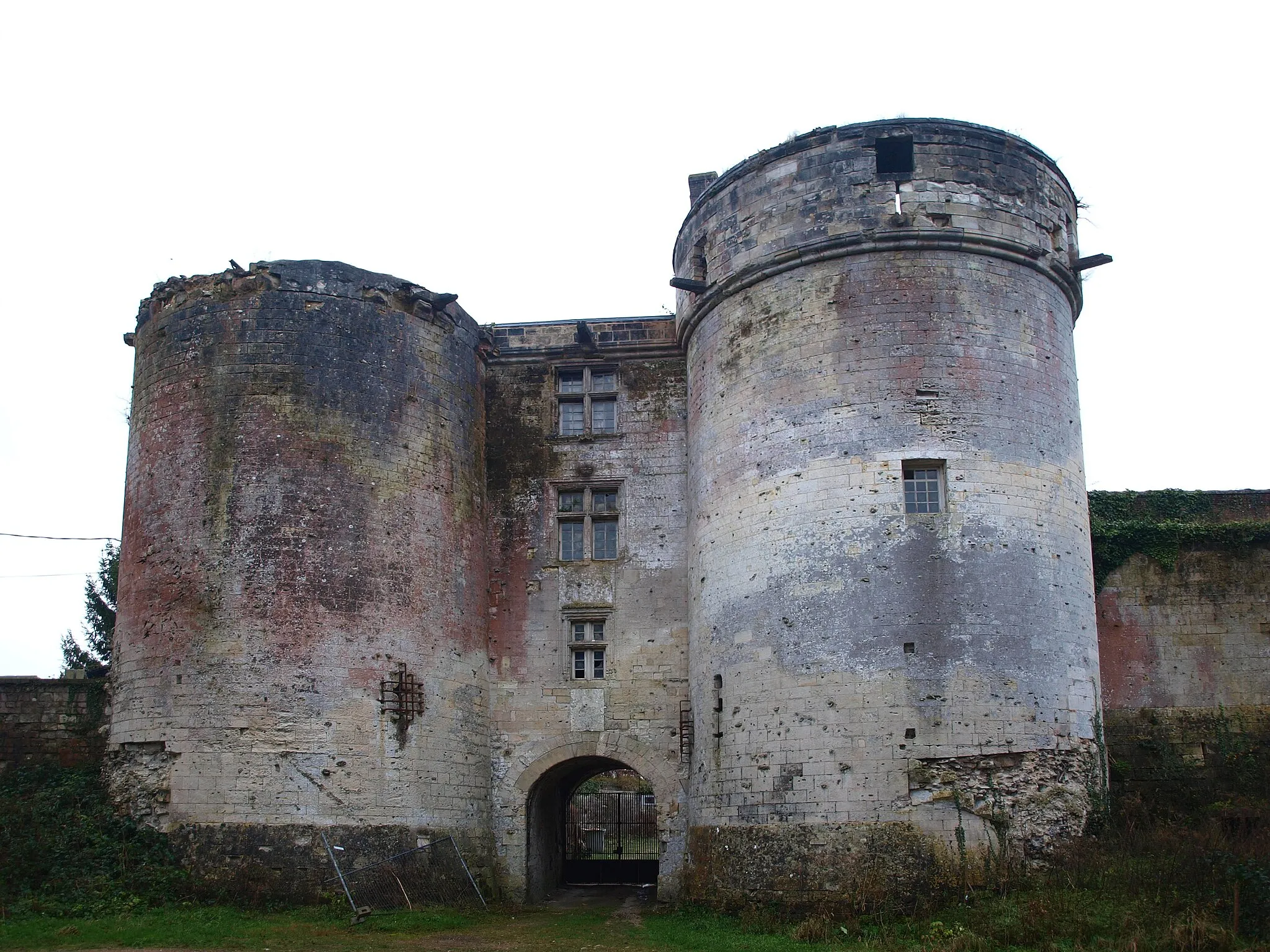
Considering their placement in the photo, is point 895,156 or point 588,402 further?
point 588,402

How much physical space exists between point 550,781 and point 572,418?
6297 millimetres

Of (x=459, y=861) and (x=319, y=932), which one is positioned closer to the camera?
(x=319, y=932)

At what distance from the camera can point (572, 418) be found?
2227cm

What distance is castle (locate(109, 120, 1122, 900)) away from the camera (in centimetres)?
1652

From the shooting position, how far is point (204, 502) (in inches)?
733

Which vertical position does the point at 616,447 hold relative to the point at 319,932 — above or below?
above

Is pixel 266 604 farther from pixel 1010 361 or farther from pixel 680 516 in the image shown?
pixel 1010 361

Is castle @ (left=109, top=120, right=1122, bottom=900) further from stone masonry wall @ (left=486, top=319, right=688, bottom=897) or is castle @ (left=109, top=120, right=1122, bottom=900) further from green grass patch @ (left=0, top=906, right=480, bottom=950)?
green grass patch @ (left=0, top=906, right=480, bottom=950)

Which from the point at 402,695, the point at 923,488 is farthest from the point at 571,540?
the point at 923,488

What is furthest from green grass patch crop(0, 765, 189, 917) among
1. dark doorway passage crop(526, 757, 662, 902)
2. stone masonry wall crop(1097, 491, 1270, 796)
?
stone masonry wall crop(1097, 491, 1270, 796)

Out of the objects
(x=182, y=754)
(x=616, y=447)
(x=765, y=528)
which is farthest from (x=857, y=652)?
(x=182, y=754)

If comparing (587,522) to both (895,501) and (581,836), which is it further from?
(581,836)

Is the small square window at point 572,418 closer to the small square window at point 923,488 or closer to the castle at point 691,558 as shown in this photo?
the castle at point 691,558

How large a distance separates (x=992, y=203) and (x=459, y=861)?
495 inches
